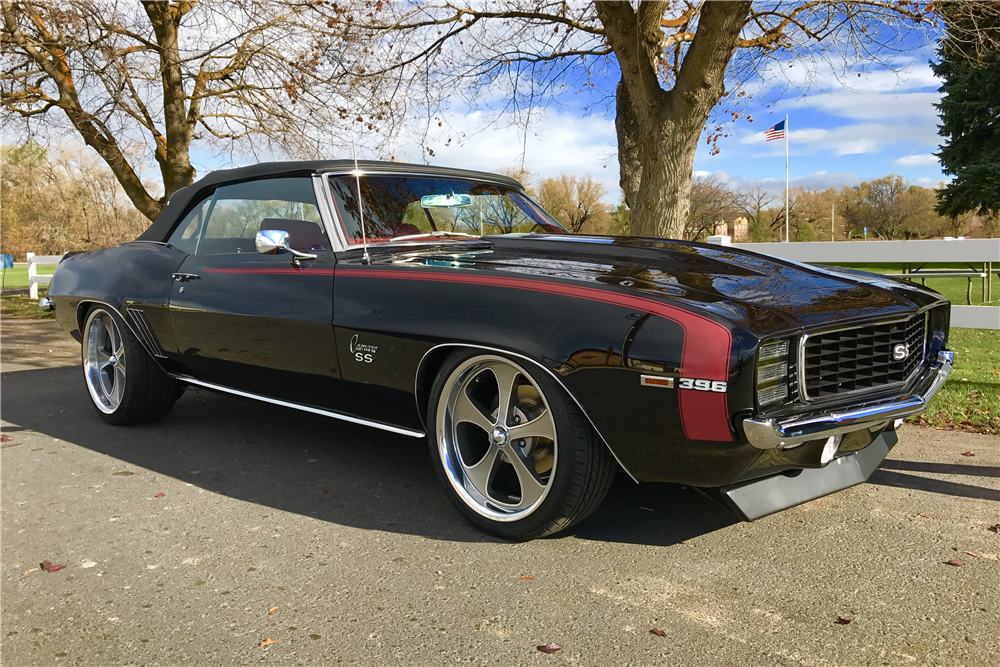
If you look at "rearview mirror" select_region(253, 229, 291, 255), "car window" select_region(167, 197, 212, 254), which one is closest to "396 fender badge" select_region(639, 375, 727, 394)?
"rearview mirror" select_region(253, 229, 291, 255)

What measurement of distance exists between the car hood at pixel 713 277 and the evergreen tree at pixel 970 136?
109ft

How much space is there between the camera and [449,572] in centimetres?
274

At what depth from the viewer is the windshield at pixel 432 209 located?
12.8 ft

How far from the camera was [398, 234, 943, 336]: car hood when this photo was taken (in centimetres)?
268

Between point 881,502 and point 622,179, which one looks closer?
point 881,502

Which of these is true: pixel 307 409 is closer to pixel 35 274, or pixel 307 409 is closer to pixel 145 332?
pixel 145 332

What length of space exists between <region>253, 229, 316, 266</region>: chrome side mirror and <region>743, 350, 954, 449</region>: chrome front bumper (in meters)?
2.22

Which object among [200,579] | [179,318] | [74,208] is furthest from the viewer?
[74,208]

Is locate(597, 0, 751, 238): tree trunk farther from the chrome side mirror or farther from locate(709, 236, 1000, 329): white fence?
the chrome side mirror

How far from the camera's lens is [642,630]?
231 centimetres

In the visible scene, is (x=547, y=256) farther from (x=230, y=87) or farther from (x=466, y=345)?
(x=230, y=87)

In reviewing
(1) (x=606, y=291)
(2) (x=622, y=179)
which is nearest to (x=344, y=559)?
(1) (x=606, y=291)

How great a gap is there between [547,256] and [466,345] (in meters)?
0.70

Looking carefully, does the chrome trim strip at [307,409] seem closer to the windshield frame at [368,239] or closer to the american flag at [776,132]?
the windshield frame at [368,239]
